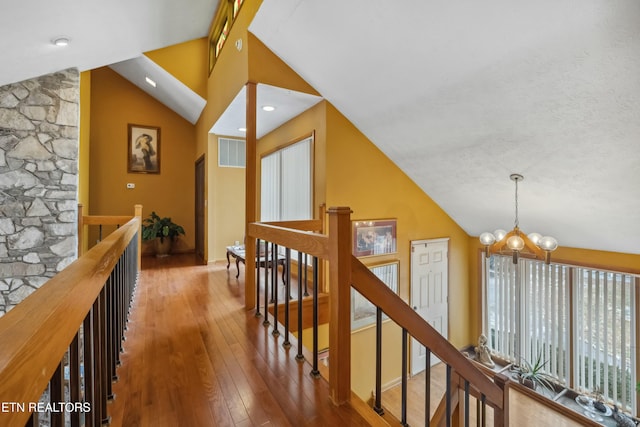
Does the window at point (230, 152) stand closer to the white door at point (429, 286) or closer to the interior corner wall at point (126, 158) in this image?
the interior corner wall at point (126, 158)

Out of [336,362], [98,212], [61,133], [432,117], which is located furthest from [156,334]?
[98,212]

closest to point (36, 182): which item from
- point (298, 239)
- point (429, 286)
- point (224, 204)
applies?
point (224, 204)

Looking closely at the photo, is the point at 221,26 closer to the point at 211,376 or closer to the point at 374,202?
the point at 374,202

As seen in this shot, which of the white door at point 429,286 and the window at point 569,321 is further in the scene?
the white door at point 429,286

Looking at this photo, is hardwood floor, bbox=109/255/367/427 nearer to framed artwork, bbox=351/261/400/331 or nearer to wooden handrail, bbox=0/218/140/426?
wooden handrail, bbox=0/218/140/426

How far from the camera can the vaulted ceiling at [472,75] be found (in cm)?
226

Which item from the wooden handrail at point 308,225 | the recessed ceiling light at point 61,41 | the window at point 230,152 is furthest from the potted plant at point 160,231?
the wooden handrail at point 308,225

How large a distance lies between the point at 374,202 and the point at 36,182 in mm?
4244

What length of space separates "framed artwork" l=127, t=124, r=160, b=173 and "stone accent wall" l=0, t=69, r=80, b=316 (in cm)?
230

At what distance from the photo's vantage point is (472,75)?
2762 millimetres

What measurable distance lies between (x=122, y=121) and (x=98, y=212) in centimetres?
184

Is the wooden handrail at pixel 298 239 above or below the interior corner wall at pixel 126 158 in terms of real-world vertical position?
below

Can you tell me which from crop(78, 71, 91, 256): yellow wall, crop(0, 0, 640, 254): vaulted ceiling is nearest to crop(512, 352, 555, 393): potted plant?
crop(0, 0, 640, 254): vaulted ceiling

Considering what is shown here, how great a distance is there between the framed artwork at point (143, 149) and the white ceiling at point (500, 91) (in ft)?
12.9
